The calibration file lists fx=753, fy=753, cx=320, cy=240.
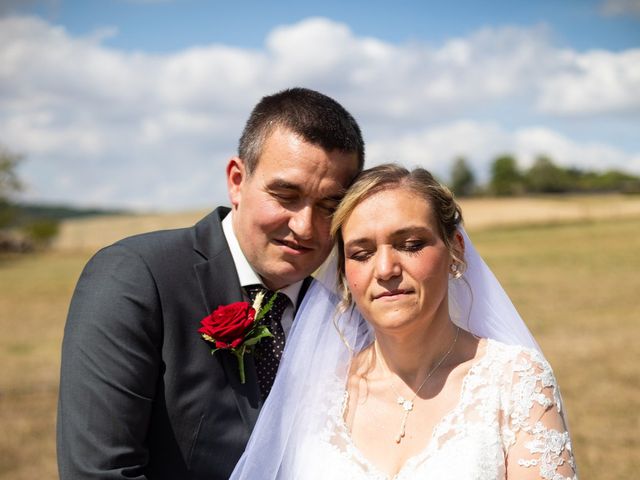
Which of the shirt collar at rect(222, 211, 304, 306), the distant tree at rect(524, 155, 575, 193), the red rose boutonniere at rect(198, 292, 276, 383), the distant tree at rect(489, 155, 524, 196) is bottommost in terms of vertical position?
the distant tree at rect(489, 155, 524, 196)

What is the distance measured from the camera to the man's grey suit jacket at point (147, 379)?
3529 millimetres

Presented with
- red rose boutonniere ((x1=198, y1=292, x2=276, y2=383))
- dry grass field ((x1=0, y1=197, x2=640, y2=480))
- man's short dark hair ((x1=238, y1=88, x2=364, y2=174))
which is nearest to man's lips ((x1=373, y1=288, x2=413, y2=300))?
red rose boutonniere ((x1=198, y1=292, x2=276, y2=383))

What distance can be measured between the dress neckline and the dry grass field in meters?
7.25

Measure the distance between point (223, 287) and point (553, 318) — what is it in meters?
20.8

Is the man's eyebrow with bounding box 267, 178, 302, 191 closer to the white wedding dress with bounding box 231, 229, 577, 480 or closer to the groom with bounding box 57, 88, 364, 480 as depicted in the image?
the groom with bounding box 57, 88, 364, 480

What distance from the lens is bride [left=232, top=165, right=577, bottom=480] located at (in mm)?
3477

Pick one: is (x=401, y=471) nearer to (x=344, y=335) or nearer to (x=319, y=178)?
(x=344, y=335)

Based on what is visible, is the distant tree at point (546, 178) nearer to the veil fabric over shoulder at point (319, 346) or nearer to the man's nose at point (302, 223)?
the veil fabric over shoulder at point (319, 346)

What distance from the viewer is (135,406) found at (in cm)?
357

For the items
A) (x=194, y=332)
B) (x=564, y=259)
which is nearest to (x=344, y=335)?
(x=194, y=332)

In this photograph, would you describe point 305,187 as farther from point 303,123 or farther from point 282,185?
point 303,123

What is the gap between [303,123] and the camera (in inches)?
157

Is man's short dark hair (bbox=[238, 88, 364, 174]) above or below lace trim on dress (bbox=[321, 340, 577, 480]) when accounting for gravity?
above

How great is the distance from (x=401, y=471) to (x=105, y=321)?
1.58 m
